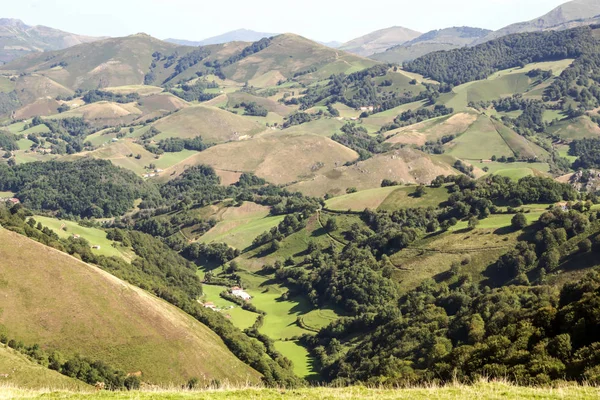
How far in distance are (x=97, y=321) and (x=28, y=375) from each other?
2362 cm

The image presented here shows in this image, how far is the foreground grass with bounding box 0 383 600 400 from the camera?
32.2 m

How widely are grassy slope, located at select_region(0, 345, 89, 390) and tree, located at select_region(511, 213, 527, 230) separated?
11224 cm

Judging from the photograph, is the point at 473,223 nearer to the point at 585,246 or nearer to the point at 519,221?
the point at 519,221

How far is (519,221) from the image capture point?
14450cm

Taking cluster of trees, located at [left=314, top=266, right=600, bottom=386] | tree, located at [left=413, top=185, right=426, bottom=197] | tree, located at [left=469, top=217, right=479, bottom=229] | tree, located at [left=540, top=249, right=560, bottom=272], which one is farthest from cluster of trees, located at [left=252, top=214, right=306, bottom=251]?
tree, located at [left=540, top=249, right=560, bottom=272]

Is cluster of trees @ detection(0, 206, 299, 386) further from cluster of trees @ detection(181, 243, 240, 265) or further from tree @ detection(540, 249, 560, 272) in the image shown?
tree @ detection(540, 249, 560, 272)

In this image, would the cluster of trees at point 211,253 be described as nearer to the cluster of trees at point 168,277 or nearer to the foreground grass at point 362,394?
the cluster of trees at point 168,277

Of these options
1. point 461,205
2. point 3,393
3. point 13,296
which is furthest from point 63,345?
point 461,205

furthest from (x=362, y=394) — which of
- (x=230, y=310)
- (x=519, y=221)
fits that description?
(x=519, y=221)

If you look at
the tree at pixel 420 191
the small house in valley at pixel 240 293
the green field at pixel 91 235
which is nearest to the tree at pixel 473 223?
the tree at pixel 420 191

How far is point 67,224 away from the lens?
182000mm

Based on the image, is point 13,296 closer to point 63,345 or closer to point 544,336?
point 63,345

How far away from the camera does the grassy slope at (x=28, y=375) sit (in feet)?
224

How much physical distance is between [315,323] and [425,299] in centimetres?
3010
